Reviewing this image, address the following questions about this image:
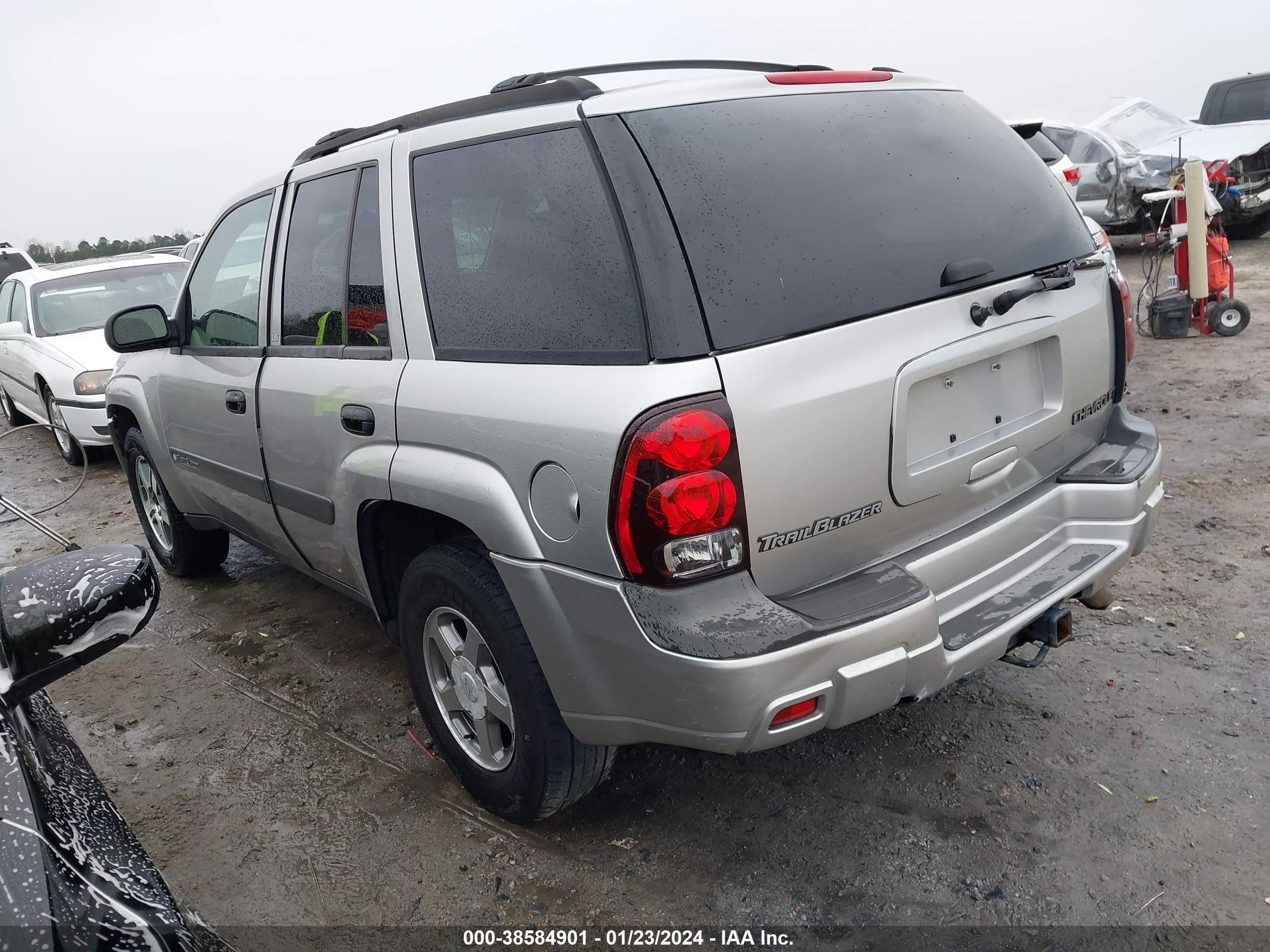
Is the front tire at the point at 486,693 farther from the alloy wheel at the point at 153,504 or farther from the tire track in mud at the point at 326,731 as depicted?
the alloy wheel at the point at 153,504

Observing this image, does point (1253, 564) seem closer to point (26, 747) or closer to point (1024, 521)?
point (1024, 521)

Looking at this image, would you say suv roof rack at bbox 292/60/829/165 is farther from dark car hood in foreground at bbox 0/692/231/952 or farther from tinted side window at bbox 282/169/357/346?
dark car hood in foreground at bbox 0/692/231/952

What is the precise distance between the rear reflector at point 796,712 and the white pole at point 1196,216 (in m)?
7.07

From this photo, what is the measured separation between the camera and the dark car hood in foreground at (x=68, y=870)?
1.18m

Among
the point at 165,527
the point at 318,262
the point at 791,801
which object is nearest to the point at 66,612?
the point at 318,262

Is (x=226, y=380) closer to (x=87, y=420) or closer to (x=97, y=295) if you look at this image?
(x=87, y=420)

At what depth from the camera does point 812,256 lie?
217 centimetres

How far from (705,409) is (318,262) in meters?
1.76

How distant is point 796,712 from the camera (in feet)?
6.64

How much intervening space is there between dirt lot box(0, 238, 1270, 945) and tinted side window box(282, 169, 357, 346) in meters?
1.41

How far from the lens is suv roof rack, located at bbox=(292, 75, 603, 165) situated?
235 cm

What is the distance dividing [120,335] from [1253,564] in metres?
4.79

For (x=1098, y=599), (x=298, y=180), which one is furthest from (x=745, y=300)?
(x=298, y=180)

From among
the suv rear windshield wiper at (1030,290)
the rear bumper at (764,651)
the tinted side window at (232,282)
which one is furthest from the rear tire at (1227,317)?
the tinted side window at (232,282)
